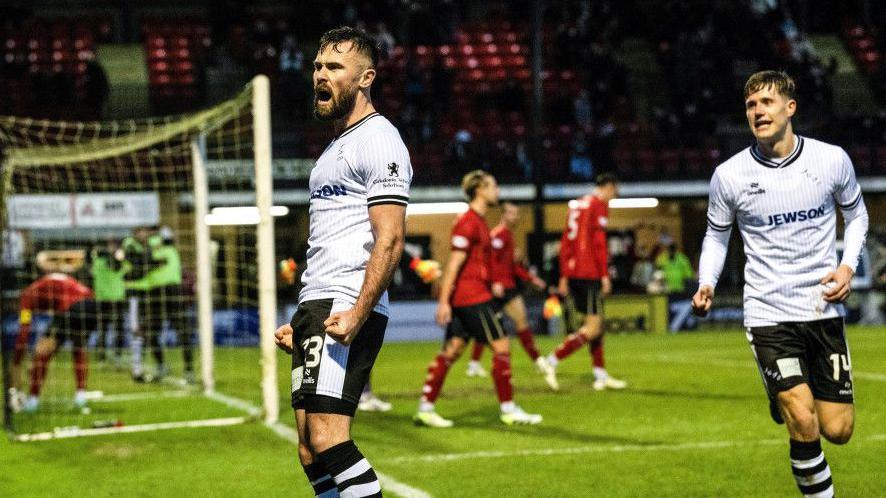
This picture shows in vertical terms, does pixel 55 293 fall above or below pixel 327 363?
below

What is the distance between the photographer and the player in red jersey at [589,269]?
13555 mm

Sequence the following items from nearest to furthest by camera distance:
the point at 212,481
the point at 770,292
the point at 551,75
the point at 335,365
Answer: the point at 335,365 → the point at 770,292 → the point at 212,481 → the point at 551,75

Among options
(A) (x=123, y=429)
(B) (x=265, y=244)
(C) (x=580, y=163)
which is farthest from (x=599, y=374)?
(C) (x=580, y=163)

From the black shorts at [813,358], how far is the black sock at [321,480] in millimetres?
2099

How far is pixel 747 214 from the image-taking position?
605cm

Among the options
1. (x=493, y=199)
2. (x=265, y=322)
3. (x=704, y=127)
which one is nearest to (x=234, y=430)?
(x=265, y=322)

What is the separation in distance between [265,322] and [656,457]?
3761 millimetres

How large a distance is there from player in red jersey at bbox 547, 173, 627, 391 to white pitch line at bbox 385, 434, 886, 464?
435cm

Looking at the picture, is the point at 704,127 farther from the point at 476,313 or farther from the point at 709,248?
the point at 709,248

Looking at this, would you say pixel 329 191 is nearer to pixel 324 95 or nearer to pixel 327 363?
pixel 324 95

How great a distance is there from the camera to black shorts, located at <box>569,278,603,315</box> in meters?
13.6

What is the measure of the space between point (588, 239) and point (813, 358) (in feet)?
25.6

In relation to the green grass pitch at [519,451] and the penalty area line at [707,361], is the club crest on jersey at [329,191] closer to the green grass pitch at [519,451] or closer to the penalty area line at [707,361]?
the green grass pitch at [519,451]

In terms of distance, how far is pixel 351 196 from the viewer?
186 inches
